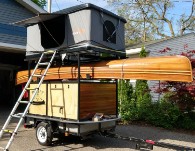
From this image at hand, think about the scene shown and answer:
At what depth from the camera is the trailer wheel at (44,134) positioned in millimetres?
8173

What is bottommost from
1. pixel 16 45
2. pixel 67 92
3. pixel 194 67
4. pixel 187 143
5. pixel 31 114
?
pixel 187 143

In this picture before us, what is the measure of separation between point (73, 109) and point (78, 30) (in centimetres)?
221

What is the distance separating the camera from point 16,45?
49.1ft

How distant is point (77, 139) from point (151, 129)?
3724mm

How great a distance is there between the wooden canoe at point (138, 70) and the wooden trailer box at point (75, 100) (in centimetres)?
44

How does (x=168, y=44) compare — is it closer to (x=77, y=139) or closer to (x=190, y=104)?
(x=190, y=104)

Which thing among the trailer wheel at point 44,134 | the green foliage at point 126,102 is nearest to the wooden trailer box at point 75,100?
the trailer wheel at point 44,134

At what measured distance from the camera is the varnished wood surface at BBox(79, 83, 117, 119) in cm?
795

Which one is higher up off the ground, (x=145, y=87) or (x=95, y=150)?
(x=145, y=87)

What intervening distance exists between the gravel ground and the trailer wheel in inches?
5.6

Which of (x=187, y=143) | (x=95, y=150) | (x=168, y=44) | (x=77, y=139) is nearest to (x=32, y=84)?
(x=77, y=139)

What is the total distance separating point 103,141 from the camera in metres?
Result: 9.12

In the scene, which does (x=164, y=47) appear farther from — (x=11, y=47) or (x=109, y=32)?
(x=109, y=32)

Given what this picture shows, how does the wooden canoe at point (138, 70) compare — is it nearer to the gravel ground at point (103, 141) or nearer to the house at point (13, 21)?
the gravel ground at point (103, 141)
